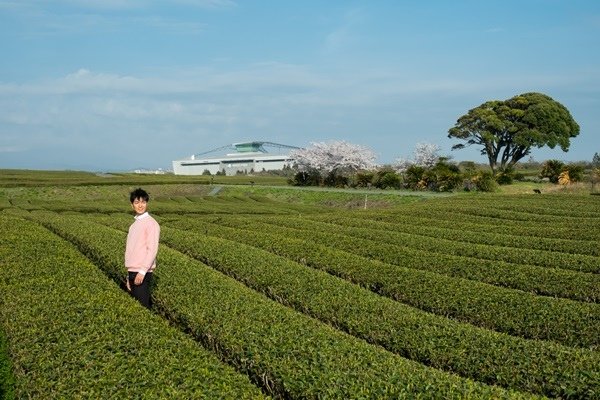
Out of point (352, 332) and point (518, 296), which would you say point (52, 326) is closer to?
point (352, 332)

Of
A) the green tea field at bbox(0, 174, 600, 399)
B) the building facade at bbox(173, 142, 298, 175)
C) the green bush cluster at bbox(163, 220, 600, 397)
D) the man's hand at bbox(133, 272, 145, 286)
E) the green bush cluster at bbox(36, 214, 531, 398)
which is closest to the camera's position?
the green bush cluster at bbox(36, 214, 531, 398)

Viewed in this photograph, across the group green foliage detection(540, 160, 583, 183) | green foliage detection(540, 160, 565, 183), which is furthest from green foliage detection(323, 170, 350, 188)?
green foliage detection(540, 160, 565, 183)

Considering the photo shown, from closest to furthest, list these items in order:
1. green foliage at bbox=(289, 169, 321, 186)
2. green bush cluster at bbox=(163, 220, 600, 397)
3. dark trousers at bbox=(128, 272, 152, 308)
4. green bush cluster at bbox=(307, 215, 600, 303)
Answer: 1. green bush cluster at bbox=(163, 220, 600, 397)
2. dark trousers at bbox=(128, 272, 152, 308)
3. green bush cluster at bbox=(307, 215, 600, 303)
4. green foliage at bbox=(289, 169, 321, 186)

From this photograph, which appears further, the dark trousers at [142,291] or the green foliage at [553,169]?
the green foliage at [553,169]

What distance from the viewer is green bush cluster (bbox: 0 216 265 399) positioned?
21.1 feet

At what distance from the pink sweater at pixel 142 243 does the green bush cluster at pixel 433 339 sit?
133 inches

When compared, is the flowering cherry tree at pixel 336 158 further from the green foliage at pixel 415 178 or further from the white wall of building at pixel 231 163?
the white wall of building at pixel 231 163

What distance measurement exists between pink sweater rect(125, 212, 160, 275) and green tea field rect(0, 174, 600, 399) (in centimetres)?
72

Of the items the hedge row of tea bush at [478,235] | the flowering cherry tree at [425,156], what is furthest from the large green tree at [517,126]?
the hedge row of tea bush at [478,235]

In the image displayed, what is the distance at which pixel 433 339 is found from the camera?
30.2ft

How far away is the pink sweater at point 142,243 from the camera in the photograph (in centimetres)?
952

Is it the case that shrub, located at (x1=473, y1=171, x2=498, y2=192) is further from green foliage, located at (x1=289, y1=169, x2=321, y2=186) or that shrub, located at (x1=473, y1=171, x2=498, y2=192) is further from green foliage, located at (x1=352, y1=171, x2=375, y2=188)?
green foliage, located at (x1=289, y1=169, x2=321, y2=186)

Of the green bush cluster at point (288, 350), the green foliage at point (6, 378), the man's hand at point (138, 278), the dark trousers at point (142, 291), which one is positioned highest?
the man's hand at point (138, 278)

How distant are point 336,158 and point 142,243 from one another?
5509 centimetres
